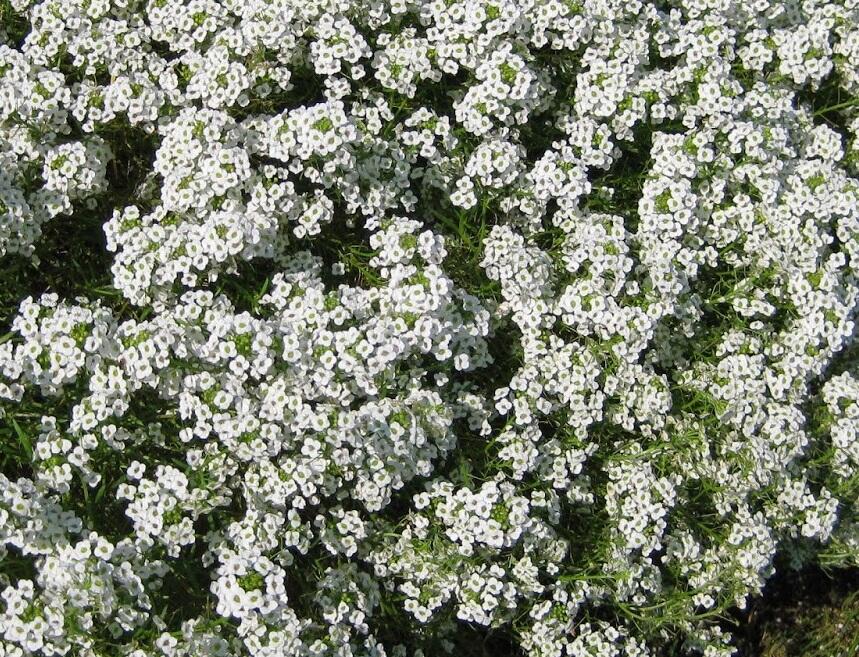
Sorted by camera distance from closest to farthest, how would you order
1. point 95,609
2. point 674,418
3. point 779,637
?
1. point 95,609
2. point 674,418
3. point 779,637

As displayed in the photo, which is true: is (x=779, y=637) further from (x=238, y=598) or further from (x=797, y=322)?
(x=238, y=598)

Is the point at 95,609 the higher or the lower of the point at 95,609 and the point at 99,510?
Answer: the lower

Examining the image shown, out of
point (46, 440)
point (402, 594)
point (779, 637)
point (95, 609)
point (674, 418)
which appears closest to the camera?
point (95, 609)

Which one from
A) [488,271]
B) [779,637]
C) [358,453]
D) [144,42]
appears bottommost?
[779,637]

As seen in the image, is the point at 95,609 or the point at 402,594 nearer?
the point at 95,609

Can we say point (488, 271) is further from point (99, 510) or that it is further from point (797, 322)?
point (99, 510)

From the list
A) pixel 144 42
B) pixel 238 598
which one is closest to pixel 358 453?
pixel 238 598
